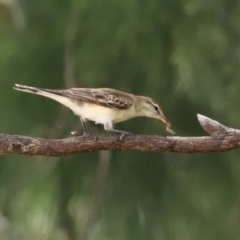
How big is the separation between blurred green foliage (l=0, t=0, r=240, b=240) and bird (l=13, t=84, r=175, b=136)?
45mm

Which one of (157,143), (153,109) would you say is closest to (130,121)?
(153,109)

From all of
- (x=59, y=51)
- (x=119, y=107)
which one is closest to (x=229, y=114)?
(x=119, y=107)

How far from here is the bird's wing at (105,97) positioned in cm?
70

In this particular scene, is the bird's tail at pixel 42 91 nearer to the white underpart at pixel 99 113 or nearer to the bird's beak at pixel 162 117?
the white underpart at pixel 99 113

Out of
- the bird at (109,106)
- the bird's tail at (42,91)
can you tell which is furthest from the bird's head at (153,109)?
the bird's tail at (42,91)

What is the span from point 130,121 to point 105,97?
0.12 meters

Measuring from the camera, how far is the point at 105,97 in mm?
711

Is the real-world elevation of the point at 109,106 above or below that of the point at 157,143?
above

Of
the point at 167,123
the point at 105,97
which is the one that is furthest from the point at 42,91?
the point at 167,123

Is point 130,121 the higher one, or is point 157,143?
point 130,121

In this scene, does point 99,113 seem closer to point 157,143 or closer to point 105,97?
point 105,97

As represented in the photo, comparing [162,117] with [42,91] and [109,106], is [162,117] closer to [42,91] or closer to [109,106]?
[109,106]

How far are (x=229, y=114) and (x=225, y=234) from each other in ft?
0.80

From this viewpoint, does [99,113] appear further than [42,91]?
Yes
